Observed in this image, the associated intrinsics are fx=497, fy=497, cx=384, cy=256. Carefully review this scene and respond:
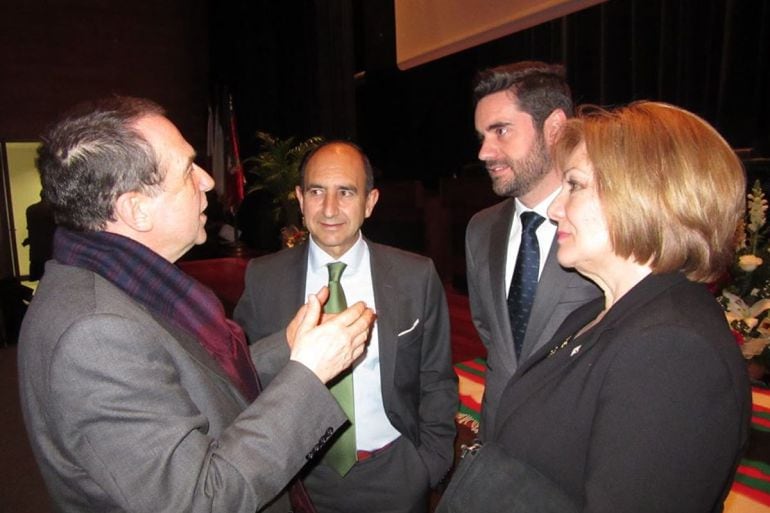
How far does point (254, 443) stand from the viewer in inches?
35.0

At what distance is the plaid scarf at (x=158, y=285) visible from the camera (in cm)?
97

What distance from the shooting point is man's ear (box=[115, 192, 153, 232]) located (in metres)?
1.02

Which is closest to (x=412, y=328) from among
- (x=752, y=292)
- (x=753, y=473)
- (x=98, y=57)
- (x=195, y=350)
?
(x=195, y=350)

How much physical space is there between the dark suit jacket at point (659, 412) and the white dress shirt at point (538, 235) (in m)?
0.76

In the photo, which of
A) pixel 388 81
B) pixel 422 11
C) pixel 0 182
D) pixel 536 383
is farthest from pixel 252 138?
pixel 536 383

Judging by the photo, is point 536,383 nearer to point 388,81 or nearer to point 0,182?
point 388,81

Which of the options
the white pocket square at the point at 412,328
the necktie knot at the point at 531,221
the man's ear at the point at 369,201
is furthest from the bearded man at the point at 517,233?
the man's ear at the point at 369,201

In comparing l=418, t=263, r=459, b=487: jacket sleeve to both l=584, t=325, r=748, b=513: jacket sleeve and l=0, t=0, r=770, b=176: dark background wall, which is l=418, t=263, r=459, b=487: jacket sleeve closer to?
l=584, t=325, r=748, b=513: jacket sleeve

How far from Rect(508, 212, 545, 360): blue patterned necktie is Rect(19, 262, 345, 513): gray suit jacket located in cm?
88

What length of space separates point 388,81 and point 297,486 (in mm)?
6906

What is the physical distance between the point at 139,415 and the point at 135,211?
1.44ft

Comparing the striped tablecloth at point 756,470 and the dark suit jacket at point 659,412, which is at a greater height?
the dark suit jacket at point 659,412

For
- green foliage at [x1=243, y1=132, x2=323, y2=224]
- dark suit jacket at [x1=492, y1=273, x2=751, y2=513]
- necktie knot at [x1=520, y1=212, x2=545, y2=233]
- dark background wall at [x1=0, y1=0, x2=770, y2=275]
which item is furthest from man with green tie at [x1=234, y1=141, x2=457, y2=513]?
Answer: dark background wall at [x1=0, y1=0, x2=770, y2=275]

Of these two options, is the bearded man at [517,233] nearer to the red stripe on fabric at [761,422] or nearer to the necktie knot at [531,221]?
the necktie knot at [531,221]
